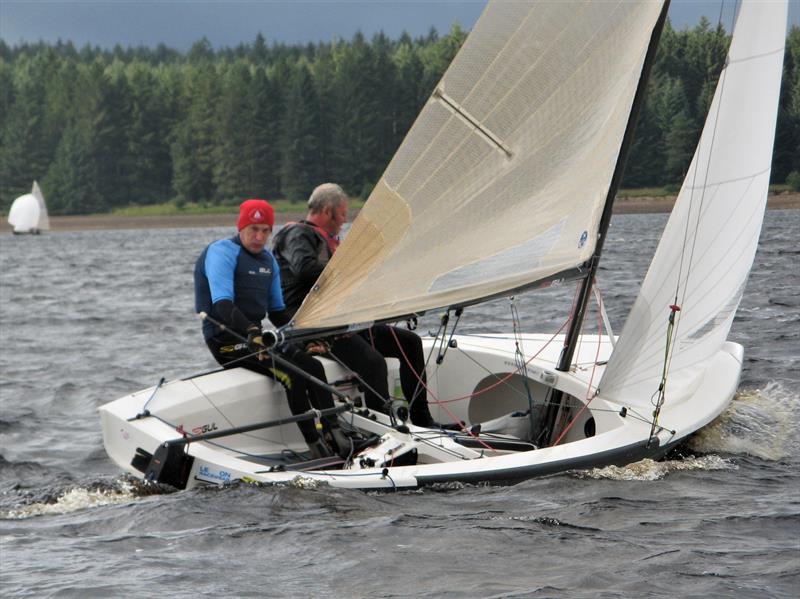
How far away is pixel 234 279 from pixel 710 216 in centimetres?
227

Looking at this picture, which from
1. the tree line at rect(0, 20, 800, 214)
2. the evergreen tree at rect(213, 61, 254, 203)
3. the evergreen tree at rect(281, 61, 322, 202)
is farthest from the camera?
the tree line at rect(0, 20, 800, 214)

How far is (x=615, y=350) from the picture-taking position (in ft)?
18.2

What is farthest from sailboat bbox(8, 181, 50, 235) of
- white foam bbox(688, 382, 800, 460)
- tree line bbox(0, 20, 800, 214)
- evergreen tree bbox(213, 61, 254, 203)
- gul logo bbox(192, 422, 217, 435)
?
gul logo bbox(192, 422, 217, 435)

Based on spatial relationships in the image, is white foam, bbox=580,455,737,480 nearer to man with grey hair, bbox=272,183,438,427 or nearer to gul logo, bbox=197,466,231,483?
man with grey hair, bbox=272,183,438,427

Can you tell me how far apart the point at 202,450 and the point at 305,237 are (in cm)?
130

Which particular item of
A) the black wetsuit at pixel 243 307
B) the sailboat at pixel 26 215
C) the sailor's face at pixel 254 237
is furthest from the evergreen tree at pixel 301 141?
the sailor's face at pixel 254 237

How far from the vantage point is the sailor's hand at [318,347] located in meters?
5.89

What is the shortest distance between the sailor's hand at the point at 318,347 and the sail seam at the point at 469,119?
135cm

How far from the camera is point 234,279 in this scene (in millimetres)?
5621

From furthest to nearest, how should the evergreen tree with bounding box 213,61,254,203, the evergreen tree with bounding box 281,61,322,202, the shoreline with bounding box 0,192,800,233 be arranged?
the evergreen tree with bounding box 213,61,254,203, the evergreen tree with bounding box 281,61,322,202, the shoreline with bounding box 0,192,800,233

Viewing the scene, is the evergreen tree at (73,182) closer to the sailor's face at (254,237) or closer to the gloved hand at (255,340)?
the sailor's face at (254,237)

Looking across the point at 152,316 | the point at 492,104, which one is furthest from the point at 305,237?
the point at 152,316

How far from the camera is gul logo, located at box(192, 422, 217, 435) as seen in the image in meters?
5.56

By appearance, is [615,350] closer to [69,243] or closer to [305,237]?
[305,237]
